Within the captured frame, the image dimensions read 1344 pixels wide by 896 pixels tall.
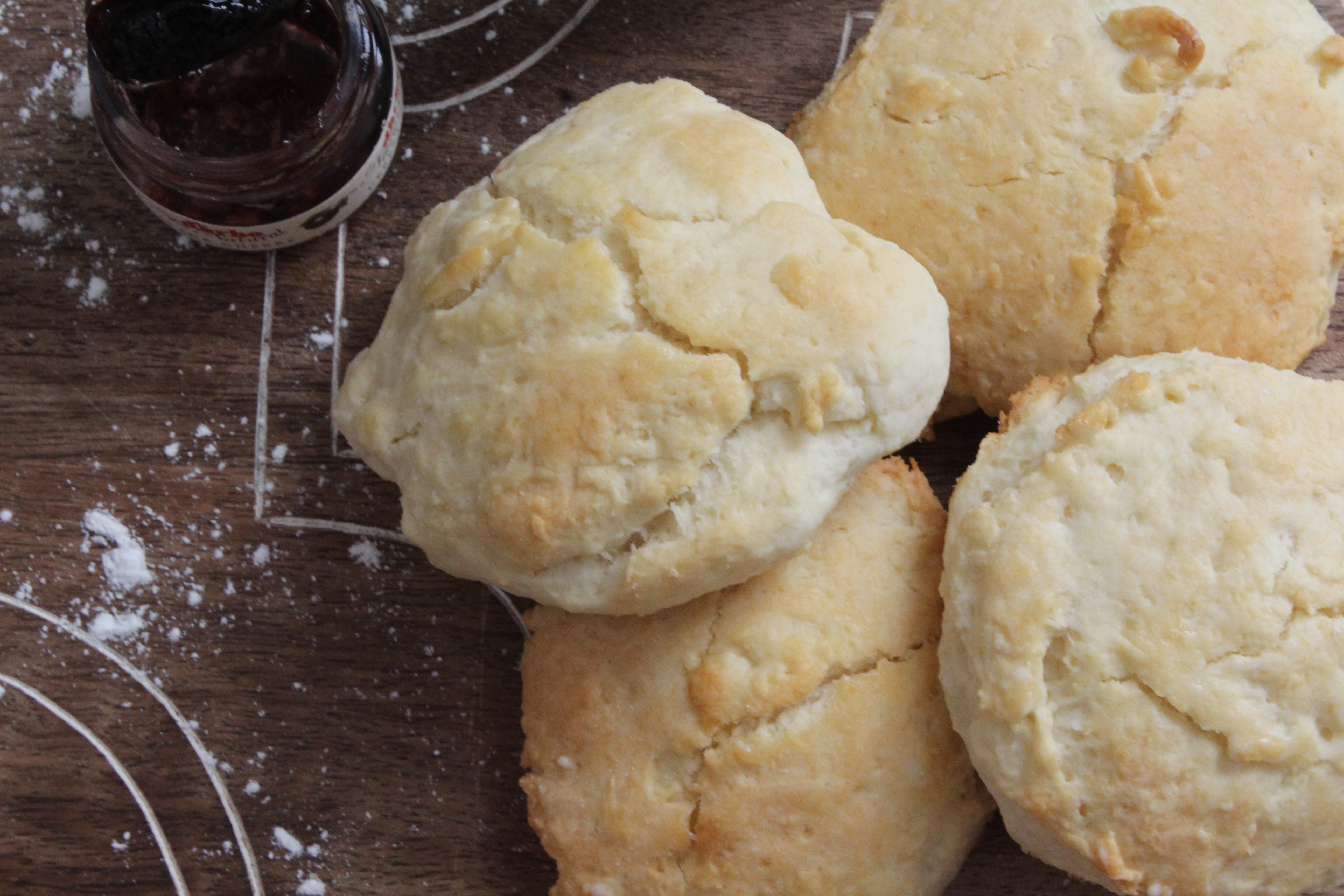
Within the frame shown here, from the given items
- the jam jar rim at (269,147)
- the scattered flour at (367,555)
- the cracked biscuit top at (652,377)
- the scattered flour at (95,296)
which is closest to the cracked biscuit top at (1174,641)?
the cracked biscuit top at (652,377)

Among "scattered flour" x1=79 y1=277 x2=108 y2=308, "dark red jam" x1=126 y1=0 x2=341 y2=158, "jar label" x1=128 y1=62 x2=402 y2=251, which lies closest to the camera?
"dark red jam" x1=126 y1=0 x2=341 y2=158

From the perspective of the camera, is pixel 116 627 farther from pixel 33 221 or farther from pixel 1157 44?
pixel 1157 44

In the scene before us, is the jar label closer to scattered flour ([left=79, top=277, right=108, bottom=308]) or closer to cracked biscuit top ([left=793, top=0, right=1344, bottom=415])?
scattered flour ([left=79, top=277, right=108, bottom=308])

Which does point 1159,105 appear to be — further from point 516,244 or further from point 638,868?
point 638,868

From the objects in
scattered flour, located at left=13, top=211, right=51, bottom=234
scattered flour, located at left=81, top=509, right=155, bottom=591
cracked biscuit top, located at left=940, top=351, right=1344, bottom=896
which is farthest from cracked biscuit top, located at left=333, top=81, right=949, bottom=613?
scattered flour, located at left=13, top=211, right=51, bottom=234

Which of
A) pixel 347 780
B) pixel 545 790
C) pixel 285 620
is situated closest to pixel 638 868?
pixel 545 790

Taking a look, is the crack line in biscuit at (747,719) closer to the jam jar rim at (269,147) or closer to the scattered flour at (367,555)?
the scattered flour at (367,555)

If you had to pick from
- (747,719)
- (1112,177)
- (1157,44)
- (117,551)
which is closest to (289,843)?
(117,551)
